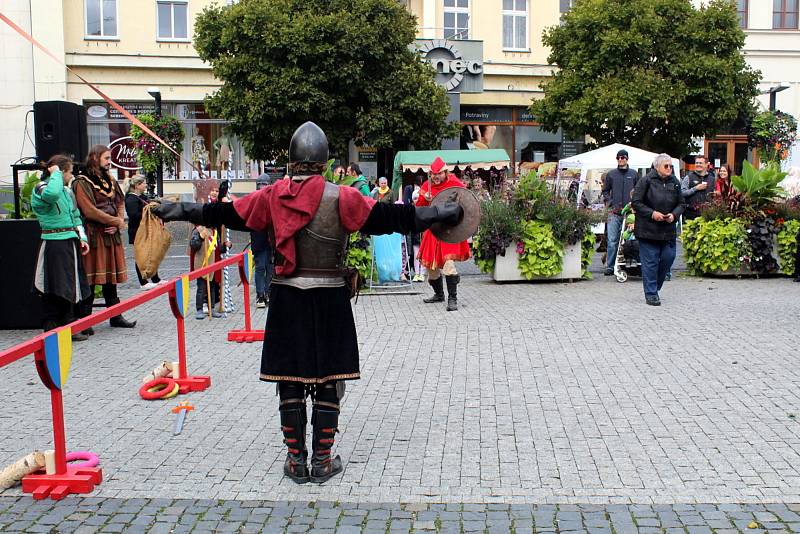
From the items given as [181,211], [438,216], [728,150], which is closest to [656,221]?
[438,216]

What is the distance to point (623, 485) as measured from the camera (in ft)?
15.8

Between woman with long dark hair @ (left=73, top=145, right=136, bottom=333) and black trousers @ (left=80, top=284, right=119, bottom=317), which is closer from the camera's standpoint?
woman with long dark hair @ (left=73, top=145, right=136, bottom=333)

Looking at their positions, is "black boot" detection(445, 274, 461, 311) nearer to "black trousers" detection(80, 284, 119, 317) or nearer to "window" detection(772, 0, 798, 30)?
"black trousers" detection(80, 284, 119, 317)

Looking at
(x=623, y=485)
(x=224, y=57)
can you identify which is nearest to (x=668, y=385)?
(x=623, y=485)

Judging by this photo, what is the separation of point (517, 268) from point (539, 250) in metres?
0.45

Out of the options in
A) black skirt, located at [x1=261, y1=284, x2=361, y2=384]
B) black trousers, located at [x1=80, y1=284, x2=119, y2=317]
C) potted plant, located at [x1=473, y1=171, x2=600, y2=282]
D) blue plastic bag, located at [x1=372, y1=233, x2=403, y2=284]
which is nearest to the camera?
black skirt, located at [x1=261, y1=284, x2=361, y2=384]

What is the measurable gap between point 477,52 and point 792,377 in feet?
81.2

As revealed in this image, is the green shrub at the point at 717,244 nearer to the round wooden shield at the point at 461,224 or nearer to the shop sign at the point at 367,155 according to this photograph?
the round wooden shield at the point at 461,224

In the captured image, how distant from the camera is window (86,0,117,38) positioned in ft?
98.0

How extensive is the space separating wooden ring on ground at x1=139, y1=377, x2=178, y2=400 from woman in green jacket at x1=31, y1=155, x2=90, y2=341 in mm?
2505

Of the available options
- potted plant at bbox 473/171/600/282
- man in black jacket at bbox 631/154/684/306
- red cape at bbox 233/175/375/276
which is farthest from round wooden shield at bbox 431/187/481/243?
potted plant at bbox 473/171/600/282

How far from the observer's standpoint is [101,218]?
9.69m

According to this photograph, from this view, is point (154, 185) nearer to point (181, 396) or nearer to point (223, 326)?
point (223, 326)

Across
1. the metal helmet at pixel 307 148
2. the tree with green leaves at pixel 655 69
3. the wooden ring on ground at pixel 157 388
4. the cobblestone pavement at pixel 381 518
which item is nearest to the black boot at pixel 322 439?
the cobblestone pavement at pixel 381 518
